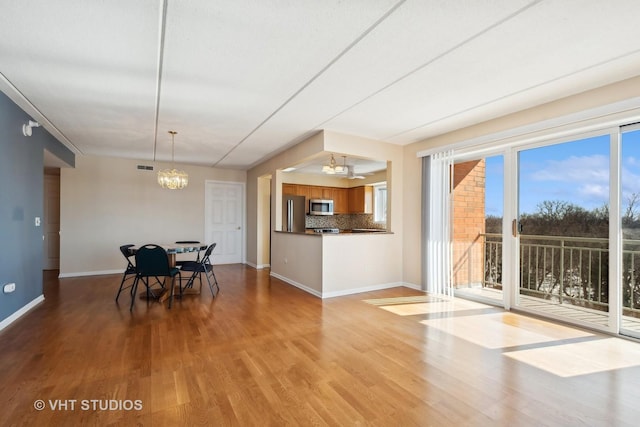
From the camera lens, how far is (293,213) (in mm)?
7383

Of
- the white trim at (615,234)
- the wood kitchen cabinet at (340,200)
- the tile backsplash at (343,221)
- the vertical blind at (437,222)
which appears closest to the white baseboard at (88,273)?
the tile backsplash at (343,221)

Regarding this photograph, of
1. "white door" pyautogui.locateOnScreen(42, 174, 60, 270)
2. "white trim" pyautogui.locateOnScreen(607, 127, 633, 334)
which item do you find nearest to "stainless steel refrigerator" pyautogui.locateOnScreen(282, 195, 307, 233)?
"white door" pyautogui.locateOnScreen(42, 174, 60, 270)

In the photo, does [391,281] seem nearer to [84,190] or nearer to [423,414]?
[423,414]

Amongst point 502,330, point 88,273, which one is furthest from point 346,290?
point 88,273

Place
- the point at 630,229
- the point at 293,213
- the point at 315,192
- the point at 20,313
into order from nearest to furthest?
the point at 630,229
the point at 20,313
the point at 293,213
the point at 315,192

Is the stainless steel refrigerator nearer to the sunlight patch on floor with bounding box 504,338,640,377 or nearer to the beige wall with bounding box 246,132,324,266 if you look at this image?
the beige wall with bounding box 246,132,324,266

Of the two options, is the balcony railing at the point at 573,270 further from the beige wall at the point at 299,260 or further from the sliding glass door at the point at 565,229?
the beige wall at the point at 299,260

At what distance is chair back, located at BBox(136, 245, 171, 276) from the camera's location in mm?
3906

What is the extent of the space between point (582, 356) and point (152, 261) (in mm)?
4778

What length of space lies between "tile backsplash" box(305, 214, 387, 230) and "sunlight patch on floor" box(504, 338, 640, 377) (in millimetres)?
5421

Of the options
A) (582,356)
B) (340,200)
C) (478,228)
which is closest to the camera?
(582,356)

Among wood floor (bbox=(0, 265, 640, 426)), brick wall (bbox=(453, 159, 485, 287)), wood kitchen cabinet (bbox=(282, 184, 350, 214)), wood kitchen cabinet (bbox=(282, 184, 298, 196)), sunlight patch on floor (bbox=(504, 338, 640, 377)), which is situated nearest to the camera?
wood floor (bbox=(0, 265, 640, 426))

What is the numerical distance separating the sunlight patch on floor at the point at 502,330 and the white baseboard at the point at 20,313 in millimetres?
4540

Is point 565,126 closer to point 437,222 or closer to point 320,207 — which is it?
point 437,222
